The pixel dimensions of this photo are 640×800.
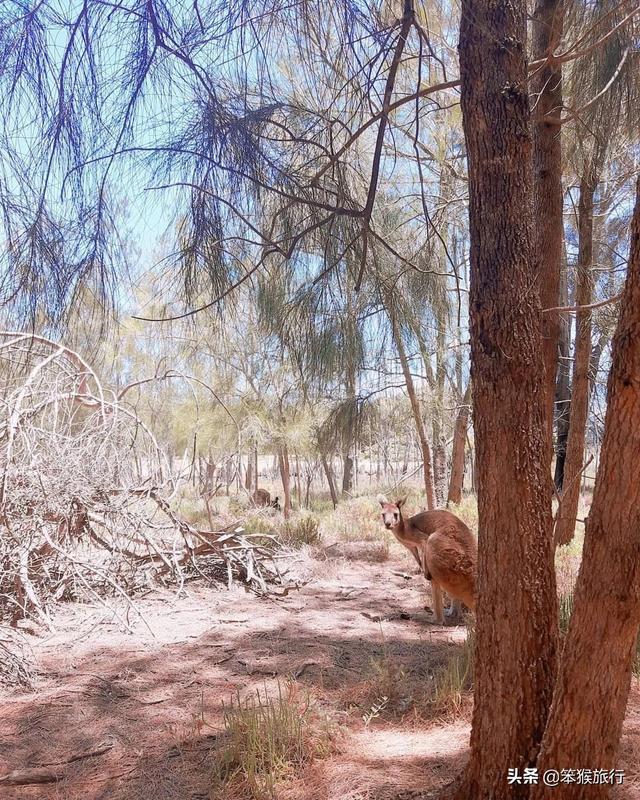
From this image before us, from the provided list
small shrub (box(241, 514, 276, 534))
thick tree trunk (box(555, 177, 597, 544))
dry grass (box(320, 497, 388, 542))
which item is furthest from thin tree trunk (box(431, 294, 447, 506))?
small shrub (box(241, 514, 276, 534))

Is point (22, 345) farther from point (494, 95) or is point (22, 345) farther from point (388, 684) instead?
point (494, 95)

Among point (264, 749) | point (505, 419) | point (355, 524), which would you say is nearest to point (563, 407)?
point (355, 524)

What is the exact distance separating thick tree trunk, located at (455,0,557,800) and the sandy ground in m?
0.58

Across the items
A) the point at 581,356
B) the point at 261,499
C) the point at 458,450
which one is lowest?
the point at 261,499

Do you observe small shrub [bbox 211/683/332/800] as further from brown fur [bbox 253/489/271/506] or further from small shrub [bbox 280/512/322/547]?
brown fur [bbox 253/489/271/506]

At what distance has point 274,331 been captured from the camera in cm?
452

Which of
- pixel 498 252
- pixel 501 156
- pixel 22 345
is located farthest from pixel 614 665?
pixel 22 345

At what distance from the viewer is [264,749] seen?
267 cm

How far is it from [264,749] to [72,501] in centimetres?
266

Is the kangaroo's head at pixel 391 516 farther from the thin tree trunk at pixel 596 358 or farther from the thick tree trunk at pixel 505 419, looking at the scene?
the thick tree trunk at pixel 505 419

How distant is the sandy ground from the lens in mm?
2691

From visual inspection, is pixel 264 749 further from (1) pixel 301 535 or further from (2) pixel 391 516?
(1) pixel 301 535

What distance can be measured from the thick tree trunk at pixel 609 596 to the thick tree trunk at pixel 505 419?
0.83 feet

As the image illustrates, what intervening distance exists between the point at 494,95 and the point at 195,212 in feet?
4.66
